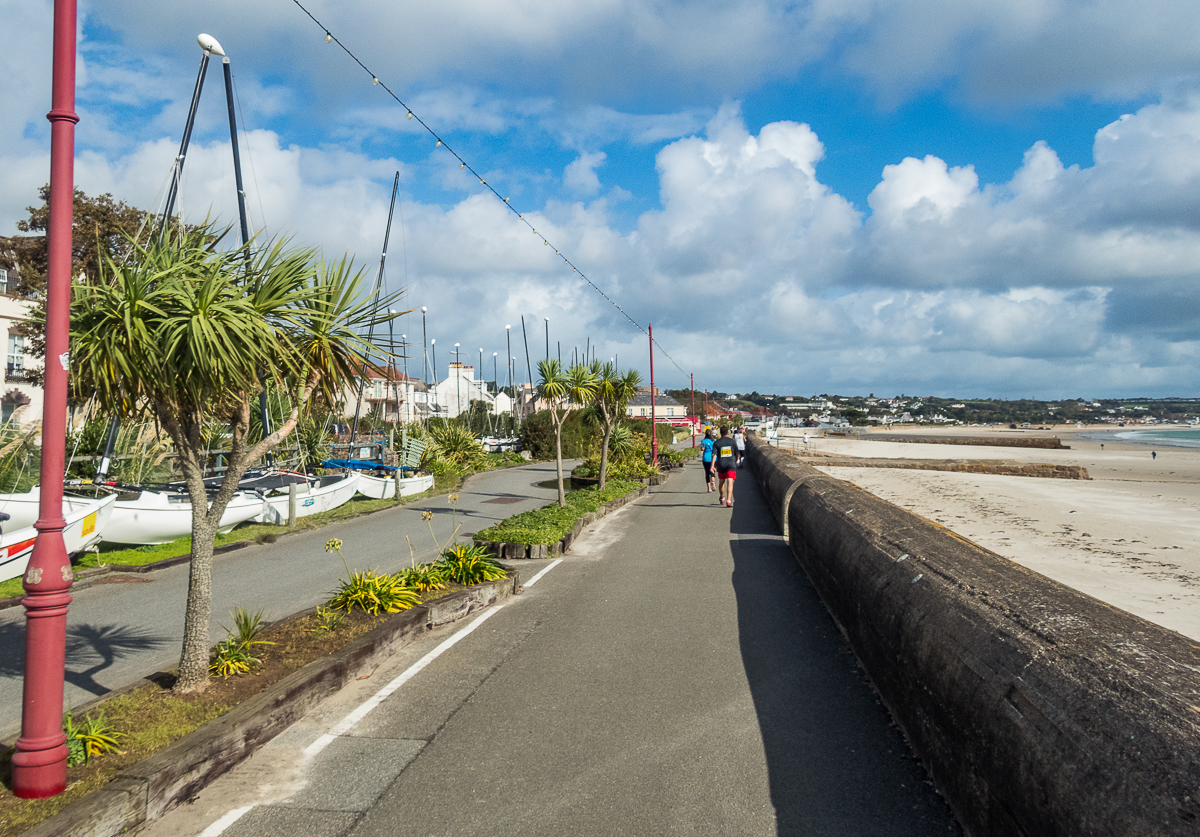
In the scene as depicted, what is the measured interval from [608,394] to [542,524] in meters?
9.79

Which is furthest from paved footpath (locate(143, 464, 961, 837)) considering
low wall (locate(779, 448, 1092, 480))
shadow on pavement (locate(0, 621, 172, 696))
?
low wall (locate(779, 448, 1092, 480))

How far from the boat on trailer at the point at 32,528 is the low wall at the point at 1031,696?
9.88 m

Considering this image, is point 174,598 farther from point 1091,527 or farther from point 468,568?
point 1091,527

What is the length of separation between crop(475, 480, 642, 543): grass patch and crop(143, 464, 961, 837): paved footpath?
150 inches

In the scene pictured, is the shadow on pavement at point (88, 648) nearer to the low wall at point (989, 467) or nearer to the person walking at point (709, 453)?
the person walking at point (709, 453)

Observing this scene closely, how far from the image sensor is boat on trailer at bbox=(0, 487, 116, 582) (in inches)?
378

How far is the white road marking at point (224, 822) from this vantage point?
377 centimetres

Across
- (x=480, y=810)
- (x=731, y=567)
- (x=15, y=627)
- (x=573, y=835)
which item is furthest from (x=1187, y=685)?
(x=15, y=627)

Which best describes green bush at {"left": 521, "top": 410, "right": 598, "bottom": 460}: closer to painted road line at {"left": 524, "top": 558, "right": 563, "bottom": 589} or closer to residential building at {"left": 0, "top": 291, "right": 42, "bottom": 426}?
residential building at {"left": 0, "top": 291, "right": 42, "bottom": 426}

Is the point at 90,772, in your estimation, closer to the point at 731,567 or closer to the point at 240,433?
the point at 240,433

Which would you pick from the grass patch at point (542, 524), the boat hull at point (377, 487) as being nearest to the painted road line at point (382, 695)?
the grass patch at point (542, 524)

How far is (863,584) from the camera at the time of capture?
6387 millimetres

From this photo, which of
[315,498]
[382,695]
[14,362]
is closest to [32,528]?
[315,498]

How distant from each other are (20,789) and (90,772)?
1.00 ft
